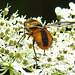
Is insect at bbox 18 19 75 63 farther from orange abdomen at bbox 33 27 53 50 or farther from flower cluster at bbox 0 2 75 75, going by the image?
flower cluster at bbox 0 2 75 75

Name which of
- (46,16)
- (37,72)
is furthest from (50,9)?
(37,72)

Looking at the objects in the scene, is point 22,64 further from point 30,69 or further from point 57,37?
point 57,37

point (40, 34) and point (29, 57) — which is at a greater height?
point (40, 34)

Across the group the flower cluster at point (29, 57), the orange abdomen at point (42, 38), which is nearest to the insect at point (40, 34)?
the orange abdomen at point (42, 38)

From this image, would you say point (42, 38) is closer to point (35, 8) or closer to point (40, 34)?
point (40, 34)

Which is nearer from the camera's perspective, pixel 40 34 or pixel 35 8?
pixel 40 34

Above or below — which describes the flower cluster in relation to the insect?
below

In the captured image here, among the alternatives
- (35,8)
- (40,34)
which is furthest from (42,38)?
(35,8)

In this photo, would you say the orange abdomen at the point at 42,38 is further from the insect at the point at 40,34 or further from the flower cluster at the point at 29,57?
the flower cluster at the point at 29,57

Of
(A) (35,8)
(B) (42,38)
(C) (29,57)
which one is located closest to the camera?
(B) (42,38)

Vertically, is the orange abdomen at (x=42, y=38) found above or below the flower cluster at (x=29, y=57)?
above

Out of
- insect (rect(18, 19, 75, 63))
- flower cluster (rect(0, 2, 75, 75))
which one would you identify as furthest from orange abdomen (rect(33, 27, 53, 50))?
flower cluster (rect(0, 2, 75, 75))
